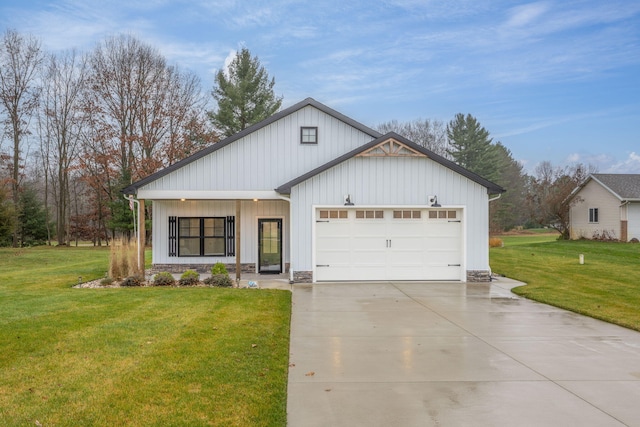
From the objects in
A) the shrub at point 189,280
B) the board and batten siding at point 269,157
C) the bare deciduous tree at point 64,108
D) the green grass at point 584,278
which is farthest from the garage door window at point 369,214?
the bare deciduous tree at point 64,108

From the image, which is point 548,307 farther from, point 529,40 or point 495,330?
point 529,40

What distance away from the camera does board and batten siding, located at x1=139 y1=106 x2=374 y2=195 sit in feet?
49.5

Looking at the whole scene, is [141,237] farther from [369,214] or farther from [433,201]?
[433,201]

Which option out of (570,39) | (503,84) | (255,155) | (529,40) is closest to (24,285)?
(255,155)

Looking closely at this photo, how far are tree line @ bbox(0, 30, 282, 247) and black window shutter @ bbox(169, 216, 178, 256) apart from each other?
42.3 feet

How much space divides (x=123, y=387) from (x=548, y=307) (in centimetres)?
868

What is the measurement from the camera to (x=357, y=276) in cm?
1373

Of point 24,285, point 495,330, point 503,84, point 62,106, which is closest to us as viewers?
point 495,330

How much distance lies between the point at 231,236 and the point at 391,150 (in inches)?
245

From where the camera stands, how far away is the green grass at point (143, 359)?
4199 millimetres

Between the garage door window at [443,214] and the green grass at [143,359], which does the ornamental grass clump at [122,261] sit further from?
the garage door window at [443,214]

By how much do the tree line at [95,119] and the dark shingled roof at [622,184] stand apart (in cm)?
2638

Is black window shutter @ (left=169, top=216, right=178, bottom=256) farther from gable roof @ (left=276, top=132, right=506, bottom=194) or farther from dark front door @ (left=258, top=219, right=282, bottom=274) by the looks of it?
gable roof @ (left=276, top=132, right=506, bottom=194)

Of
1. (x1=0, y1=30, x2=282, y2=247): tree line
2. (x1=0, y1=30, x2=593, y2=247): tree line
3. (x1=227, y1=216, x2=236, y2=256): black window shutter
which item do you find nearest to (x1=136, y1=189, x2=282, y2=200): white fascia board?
(x1=227, y1=216, x2=236, y2=256): black window shutter
